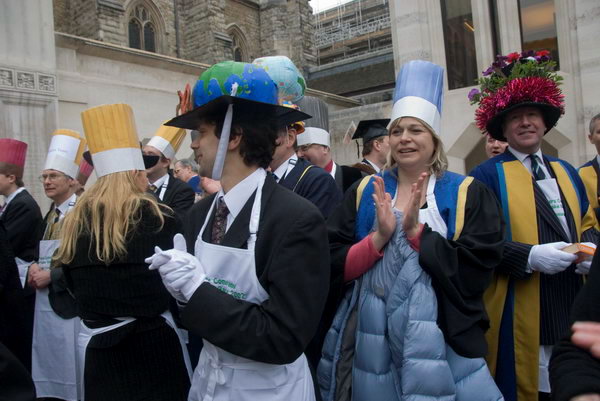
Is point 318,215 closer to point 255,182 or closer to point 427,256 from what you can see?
point 255,182

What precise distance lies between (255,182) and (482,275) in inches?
46.0

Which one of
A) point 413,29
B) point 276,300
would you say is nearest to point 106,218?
point 276,300

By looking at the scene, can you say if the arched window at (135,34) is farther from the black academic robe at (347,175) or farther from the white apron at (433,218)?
the white apron at (433,218)

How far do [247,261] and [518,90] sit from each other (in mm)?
2136

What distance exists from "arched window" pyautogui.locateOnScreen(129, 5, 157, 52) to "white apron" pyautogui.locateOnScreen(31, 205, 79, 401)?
19.5m

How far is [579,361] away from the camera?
134cm

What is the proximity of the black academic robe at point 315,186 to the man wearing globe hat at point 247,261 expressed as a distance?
1141mm

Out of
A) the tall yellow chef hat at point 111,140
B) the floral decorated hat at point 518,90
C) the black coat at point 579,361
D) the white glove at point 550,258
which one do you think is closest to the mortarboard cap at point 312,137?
the floral decorated hat at point 518,90

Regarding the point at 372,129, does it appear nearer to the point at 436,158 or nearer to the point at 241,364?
the point at 436,158

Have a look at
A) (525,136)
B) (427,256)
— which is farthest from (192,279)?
(525,136)

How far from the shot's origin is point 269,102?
80.0 inches

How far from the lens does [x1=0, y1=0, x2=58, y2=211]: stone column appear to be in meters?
10.1

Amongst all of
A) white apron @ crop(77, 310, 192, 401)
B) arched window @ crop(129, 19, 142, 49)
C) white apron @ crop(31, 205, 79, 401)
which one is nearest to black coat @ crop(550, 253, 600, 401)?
white apron @ crop(77, 310, 192, 401)

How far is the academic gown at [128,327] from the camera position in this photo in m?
2.43
